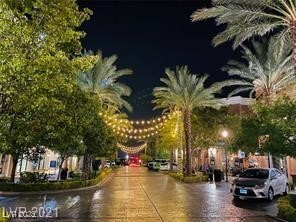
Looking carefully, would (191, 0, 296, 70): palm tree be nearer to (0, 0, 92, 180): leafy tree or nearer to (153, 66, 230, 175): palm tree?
(0, 0, 92, 180): leafy tree

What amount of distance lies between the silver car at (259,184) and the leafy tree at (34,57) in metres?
10.1

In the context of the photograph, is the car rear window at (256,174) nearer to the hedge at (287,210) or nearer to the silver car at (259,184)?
the silver car at (259,184)

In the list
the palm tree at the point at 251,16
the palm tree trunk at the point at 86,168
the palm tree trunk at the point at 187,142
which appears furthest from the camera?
the palm tree trunk at the point at 187,142

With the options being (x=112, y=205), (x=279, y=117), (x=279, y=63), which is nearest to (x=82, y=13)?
(x=279, y=117)

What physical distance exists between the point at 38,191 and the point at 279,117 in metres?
14.5

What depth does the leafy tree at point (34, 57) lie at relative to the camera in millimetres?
7422

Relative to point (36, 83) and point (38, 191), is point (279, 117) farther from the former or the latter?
point (38, 191)

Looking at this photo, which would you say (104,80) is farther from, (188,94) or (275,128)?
(275,128)

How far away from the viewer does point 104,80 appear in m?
29.8

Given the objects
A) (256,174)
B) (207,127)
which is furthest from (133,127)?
(256,174)

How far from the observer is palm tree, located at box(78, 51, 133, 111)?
28.9 m

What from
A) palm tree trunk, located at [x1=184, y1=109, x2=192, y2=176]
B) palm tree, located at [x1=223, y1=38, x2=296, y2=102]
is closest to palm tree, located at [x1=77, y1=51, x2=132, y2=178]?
palm tree trunk, located at [x1=184, y1=109, x2=192, y2=176]

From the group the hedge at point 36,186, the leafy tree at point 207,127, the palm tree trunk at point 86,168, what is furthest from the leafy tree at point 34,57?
the leafy tree at point 207,127

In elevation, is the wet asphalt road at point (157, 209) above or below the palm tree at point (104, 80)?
below
